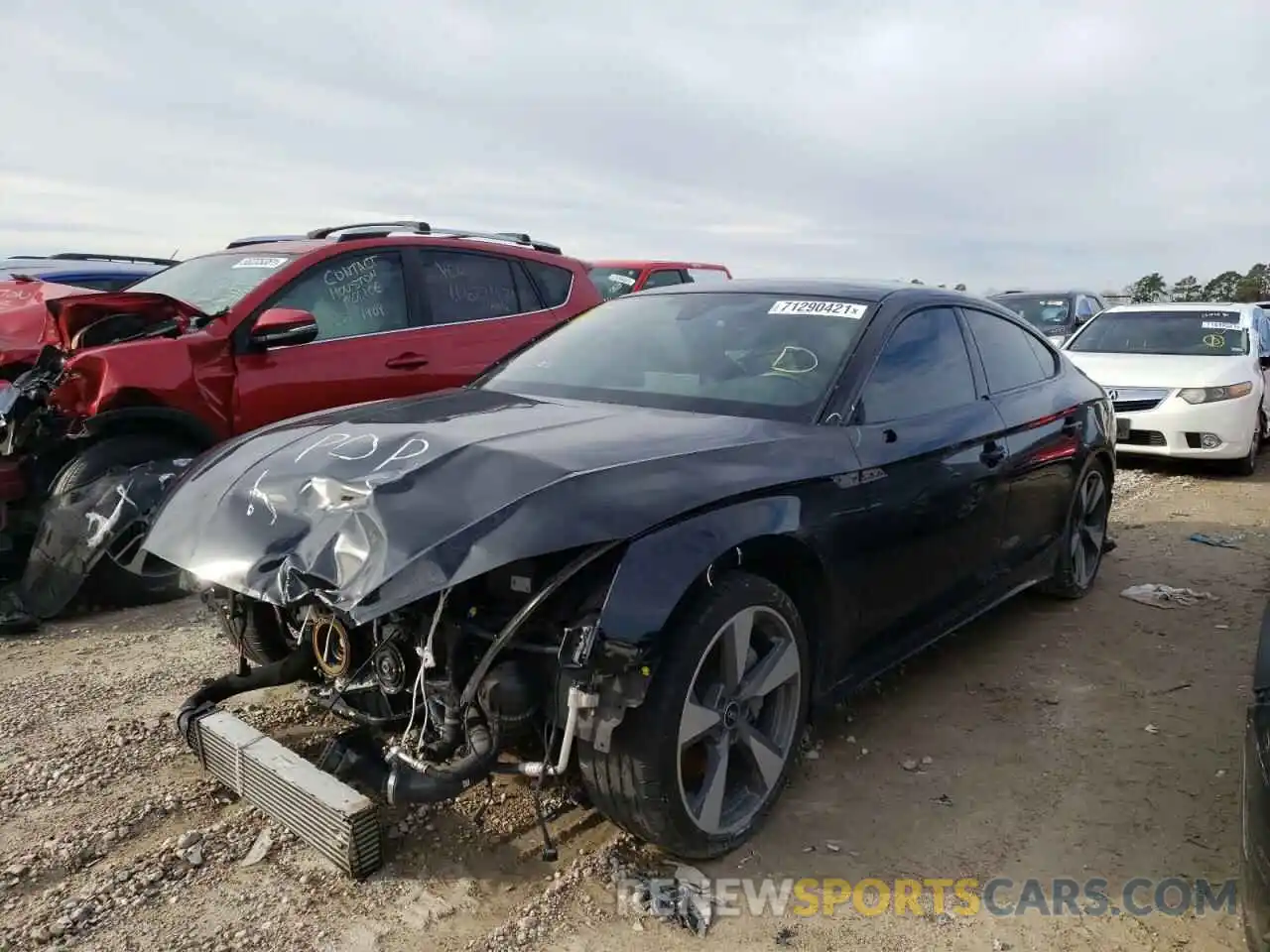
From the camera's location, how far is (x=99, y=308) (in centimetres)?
497

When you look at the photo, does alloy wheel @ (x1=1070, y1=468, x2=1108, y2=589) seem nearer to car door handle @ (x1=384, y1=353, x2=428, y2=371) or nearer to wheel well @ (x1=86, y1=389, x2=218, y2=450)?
car door handle @ (x1=384, y1=353, x2=428, y2=371)

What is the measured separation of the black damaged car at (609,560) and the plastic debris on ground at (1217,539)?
3.44m

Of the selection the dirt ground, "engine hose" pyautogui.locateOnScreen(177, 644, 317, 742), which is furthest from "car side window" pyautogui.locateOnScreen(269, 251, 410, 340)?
"engine hose" pyautogui.locateOnScreen(177, 644, 317, 742)

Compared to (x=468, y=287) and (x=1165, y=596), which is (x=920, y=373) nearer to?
(x=1165, y=596)

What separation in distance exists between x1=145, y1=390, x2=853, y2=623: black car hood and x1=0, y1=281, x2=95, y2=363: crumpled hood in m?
2.79

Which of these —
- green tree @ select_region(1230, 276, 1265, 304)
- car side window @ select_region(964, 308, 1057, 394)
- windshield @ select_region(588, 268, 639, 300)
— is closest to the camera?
car side window @ select_region(964, 308, 1057, 394)

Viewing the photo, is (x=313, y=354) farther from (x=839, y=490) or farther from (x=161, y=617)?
(x=839, y=490)

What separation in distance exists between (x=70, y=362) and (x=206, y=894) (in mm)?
3071

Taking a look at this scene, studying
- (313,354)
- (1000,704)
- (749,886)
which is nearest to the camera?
(749,886)

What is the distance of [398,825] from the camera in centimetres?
283

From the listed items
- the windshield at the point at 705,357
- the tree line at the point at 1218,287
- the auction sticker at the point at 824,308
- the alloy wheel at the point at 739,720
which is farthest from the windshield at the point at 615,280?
the tree line at the point at 1218,287

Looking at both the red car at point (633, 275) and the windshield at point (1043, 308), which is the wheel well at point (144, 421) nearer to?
the red car at point (633, 275)

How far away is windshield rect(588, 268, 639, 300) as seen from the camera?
11.2m

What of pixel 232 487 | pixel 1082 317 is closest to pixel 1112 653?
pixel 232 487
